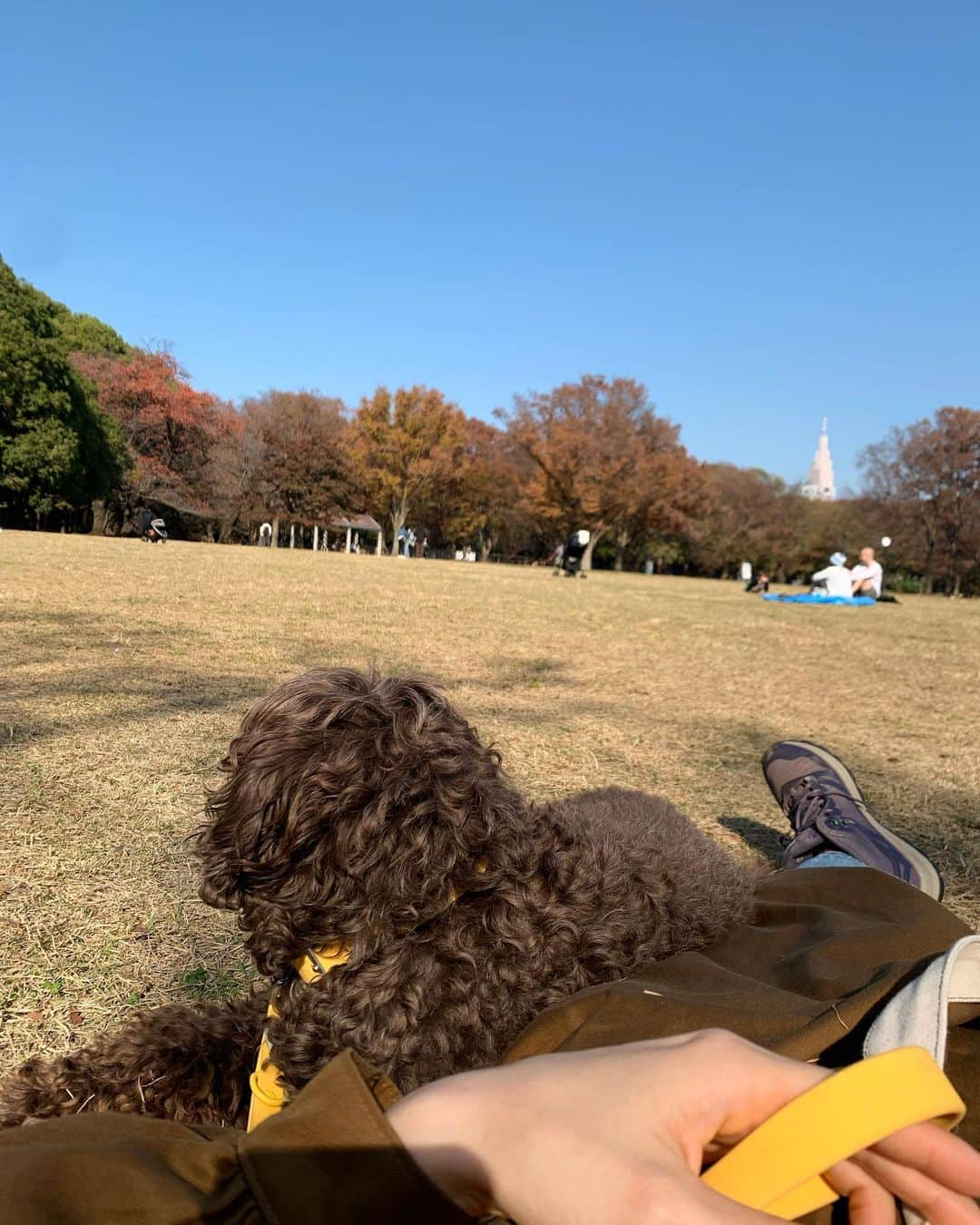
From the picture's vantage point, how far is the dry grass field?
8.65ft

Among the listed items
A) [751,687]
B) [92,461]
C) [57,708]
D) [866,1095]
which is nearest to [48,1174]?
[866,1095]

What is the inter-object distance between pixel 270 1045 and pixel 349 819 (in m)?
0.52

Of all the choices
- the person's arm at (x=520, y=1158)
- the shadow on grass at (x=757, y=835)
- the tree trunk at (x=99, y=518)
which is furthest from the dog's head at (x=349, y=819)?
the tree trunk at (x=99, y=518)

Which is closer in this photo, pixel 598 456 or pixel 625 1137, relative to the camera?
pixel 625 1137

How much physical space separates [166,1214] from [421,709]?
0.99 metres

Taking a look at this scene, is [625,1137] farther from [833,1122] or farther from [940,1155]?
[940,1155]

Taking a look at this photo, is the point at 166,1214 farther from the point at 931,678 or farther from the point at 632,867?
the point at 931,678

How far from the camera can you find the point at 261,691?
5.91 m

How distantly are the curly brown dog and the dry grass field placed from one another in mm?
451

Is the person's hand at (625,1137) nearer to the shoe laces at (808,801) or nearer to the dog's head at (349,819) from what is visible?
the dog's head at (349,819)

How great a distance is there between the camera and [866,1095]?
81 cm

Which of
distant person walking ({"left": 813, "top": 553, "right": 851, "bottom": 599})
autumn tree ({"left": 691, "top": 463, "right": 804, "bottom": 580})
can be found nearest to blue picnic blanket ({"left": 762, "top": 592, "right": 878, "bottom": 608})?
distant person walking ({"left": 813, "top": 553, "right": 851, "bottom": 599})

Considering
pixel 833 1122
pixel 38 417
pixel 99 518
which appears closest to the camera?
pixel 833 1122

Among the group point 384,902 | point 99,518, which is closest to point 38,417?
point 99,518
